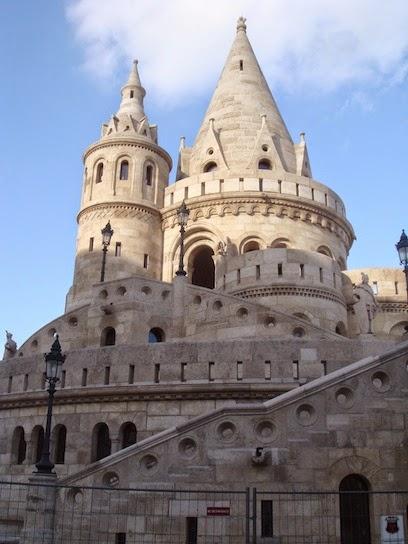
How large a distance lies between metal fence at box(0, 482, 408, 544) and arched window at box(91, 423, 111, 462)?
4739 mm

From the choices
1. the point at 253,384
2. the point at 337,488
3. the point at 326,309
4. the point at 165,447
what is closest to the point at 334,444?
the point at 337,488

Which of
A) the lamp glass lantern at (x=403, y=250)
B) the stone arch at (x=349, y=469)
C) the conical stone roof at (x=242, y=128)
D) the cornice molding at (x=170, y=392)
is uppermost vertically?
the conical stone roof at (x=242, y=128)

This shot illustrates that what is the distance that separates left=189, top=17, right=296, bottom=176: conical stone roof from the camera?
29.5 m

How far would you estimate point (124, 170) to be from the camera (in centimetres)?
2884

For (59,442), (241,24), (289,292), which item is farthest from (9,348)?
(241,24)

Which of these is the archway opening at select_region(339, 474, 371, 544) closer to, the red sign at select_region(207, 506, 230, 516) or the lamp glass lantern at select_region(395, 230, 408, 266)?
the red sign at select_region(207, 506, 230, 516)

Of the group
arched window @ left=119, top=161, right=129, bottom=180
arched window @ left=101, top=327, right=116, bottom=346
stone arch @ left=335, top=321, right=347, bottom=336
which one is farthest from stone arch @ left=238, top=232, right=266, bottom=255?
arched window @ left=101, top=327, right=116, bottom=346

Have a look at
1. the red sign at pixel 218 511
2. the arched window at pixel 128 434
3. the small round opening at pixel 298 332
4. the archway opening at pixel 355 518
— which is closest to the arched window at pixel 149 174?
the small round opening at pixel 298 332

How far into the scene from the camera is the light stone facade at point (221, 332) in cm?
1161

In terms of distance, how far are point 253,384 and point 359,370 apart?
4.12m

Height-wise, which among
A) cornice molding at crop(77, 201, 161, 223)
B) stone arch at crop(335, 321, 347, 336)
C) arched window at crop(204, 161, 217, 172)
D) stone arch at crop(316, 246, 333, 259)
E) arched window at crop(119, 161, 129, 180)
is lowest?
stone arch at crop(335, 321, 347, 336)

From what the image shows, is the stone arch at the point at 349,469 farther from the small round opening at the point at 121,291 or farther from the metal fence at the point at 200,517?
the small round opening at the point at 121,291

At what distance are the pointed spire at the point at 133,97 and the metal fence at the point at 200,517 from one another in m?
22.5

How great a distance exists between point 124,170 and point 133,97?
18.5 feet
